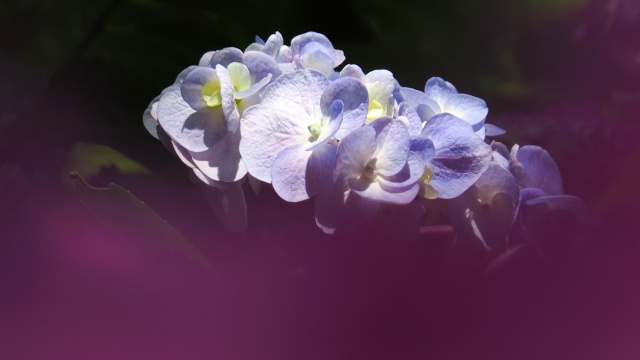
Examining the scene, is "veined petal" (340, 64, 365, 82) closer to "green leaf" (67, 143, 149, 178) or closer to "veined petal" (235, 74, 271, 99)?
"veined petal" (235, 74, 271, 99)

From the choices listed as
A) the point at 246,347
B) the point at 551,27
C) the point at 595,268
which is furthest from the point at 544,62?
the point at 246,347

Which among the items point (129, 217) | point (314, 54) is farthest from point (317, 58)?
point (129, 217)

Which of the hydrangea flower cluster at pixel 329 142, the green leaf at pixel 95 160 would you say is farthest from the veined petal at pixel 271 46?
the green leaf at pixel 95 160

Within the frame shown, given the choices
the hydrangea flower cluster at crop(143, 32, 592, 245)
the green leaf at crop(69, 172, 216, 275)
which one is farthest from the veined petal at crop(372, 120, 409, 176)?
the green leaf at crop(69, 172, 216, 275)

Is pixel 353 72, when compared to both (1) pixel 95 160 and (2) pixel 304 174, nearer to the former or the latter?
(2) pixel 304 174

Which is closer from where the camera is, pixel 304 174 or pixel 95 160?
pixel 304 174
